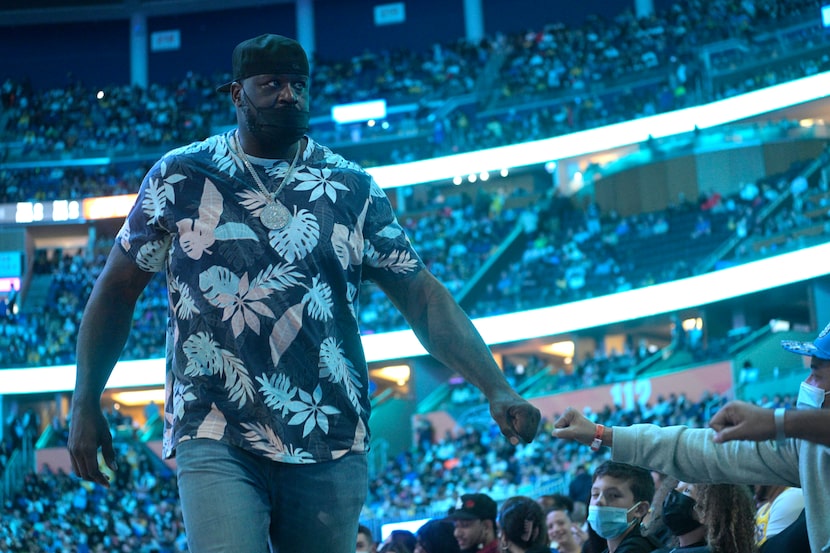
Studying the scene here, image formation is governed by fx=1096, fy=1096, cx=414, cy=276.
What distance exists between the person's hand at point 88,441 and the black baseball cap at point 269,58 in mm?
850

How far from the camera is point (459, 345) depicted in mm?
2639

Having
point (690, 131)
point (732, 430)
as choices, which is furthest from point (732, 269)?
point (732, 430)

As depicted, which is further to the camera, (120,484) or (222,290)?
(120,484)

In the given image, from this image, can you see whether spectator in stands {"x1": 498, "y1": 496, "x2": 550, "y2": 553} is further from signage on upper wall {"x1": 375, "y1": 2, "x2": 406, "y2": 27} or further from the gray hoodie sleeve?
Answer: signage on upper wall {"x1": 375, "y1": 2, "x2": 406, "y2": 27}

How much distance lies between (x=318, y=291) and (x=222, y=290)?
219mm

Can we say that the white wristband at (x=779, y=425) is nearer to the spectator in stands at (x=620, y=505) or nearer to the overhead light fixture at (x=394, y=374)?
the spectator in stands at (x=620, y=505)

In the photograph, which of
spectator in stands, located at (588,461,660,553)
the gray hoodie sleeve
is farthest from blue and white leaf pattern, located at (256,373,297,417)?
spectator in stands, located at (588,461,660,553)

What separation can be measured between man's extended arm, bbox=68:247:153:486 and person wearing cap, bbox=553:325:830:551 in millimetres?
1176

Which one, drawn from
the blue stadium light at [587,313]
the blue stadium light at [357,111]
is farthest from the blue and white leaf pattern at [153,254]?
the blue stadium light at [357,111]

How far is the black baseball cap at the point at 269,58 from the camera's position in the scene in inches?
103

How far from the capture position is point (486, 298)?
30203 mm

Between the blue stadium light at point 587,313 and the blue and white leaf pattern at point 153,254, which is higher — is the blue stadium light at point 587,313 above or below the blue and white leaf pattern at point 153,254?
below

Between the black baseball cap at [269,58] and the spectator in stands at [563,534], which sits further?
the spectator in stands at [563,534]

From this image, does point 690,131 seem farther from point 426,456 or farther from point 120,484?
point 120,484
